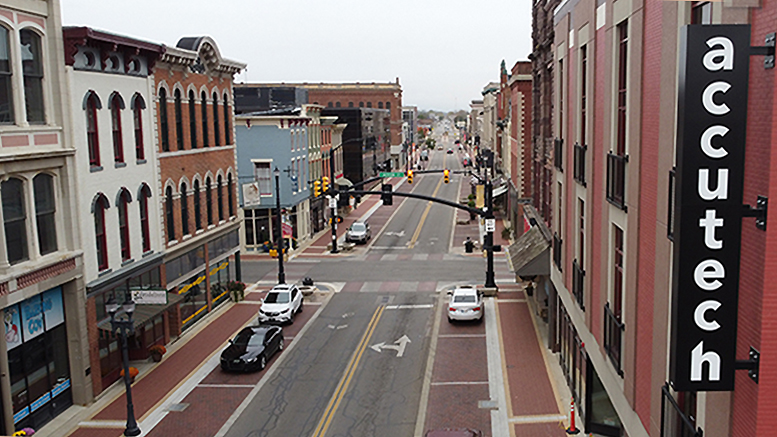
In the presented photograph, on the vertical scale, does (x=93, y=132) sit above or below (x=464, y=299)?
above

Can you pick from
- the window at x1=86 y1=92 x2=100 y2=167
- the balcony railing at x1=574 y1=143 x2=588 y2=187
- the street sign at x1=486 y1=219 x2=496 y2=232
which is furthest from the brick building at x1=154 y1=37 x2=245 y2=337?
the balcony railing at x1=574 y1=143 x2=588 y2=187

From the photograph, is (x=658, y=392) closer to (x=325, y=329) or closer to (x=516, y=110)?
(x=325, y=329)

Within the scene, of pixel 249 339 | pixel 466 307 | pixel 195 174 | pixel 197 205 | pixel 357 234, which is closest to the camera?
pixel 249 339

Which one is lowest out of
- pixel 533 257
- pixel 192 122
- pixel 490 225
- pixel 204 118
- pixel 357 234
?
pixel 357 234

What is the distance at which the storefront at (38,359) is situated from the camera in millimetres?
18812

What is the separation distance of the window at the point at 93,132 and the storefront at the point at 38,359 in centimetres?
443

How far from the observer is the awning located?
88.6ft

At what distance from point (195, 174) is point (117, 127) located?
6.37m

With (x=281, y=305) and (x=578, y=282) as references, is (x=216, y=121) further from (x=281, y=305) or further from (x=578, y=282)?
(x=578, y=282)

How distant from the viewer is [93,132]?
74.5 feet

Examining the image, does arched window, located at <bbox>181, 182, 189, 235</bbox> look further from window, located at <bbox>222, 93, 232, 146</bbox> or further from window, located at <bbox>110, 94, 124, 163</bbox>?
window, located at <bbox>222, 93, 232, 146</bbox>

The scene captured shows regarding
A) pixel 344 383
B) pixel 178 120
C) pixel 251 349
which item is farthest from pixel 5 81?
pixel 344 383

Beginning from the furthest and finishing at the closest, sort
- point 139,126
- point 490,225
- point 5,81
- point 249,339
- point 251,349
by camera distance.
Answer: point 490,225 < point 249,339 < point 139,126 < point 251,349 < point 5,81

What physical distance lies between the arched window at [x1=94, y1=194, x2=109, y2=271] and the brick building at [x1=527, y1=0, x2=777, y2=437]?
1509 centimetres
